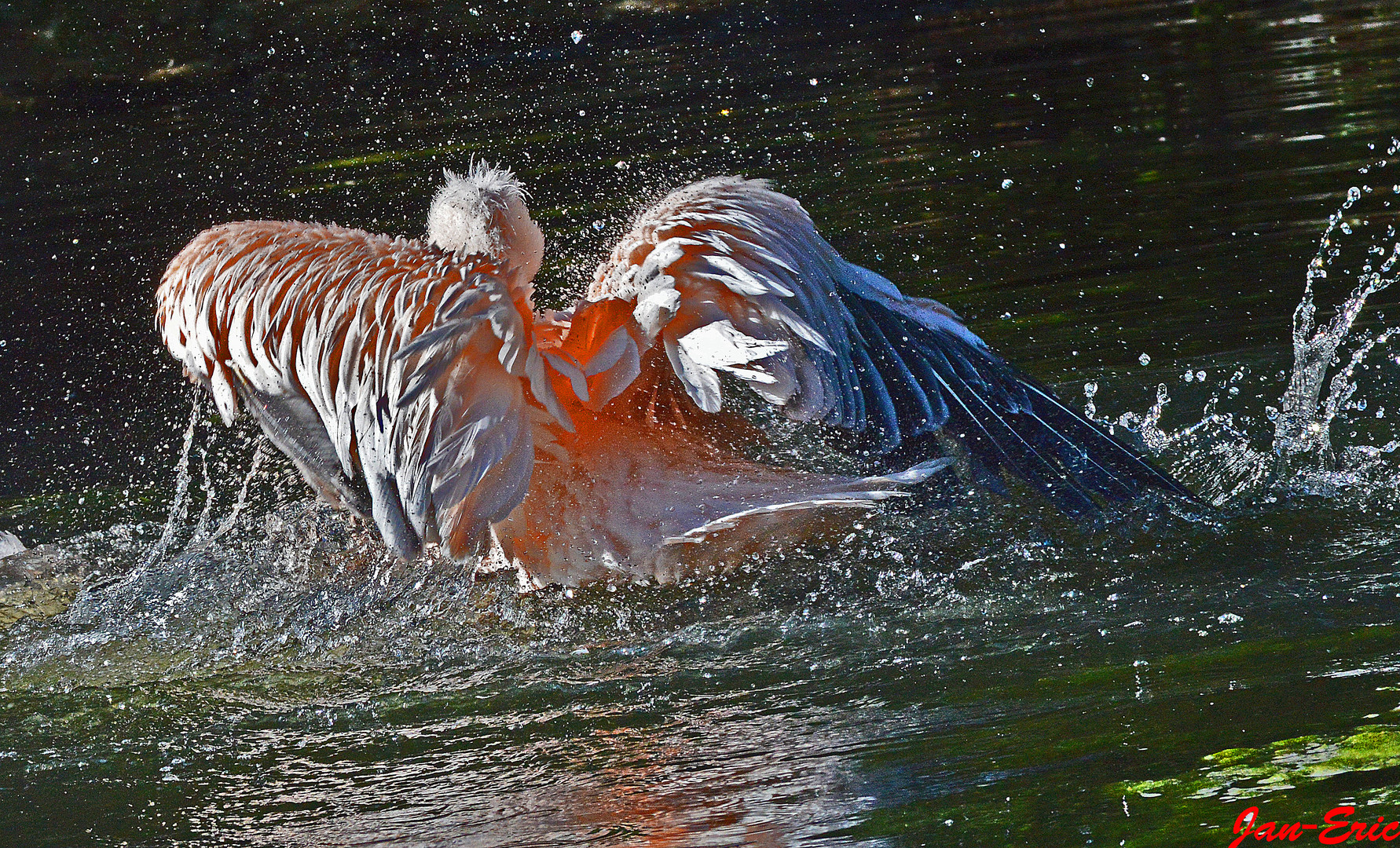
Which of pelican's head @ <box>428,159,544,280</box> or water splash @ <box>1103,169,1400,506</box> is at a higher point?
pelican's head @ <box>428,159,544,280</box>

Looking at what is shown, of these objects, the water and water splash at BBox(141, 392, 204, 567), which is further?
water splash at BBox(141, 392, 204, 567)

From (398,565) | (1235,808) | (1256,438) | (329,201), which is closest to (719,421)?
(398,565)

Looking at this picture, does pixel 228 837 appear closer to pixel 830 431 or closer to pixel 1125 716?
pixel 1125 716

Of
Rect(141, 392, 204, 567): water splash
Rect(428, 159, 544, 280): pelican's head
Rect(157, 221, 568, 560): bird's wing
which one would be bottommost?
Rect(141, 392, 204, 567): water splash

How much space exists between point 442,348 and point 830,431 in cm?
140

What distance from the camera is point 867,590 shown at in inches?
143

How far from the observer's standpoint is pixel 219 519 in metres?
4.86

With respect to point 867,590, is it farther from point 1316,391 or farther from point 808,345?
point 1316,391

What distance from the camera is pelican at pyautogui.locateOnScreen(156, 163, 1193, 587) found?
3.37 meters

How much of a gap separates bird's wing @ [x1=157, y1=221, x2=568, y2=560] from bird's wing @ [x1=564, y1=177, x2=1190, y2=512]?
26 cm

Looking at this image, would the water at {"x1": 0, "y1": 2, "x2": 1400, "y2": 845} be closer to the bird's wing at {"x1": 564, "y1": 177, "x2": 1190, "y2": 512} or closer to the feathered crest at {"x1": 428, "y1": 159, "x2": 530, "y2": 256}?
the bird's wing at {"x1": 564, "y1": 177, "x2": 1190, "y2": 512}
